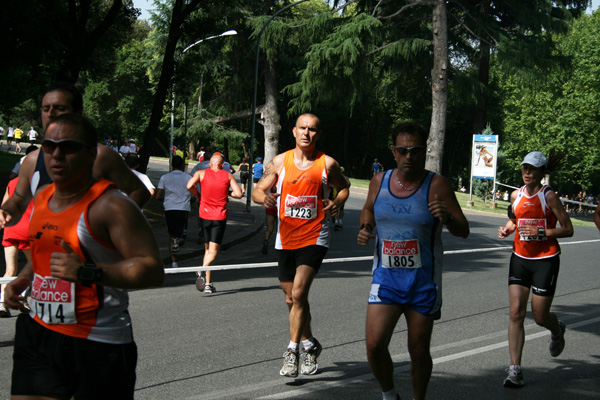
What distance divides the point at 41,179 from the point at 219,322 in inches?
159

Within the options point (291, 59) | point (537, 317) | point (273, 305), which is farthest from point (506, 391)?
point (291, 59)

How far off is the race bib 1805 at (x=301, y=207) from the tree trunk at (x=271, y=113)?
3959cm

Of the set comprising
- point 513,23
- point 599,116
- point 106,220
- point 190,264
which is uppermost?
point 513,23

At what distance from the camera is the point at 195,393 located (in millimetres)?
5285

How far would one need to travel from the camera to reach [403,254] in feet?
14.9

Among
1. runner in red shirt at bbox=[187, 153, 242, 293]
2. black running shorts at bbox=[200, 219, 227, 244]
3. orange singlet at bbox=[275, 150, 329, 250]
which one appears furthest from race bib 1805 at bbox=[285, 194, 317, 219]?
black running shorts at bbox=[200, 219, 227, 244]

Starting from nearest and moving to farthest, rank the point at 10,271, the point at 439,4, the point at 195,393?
1. the point at 195,393
2. the point at 10,271
3. the point at 439,4

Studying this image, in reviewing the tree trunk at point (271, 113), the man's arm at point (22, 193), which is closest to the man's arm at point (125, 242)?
the man's arm at point (22, 193)

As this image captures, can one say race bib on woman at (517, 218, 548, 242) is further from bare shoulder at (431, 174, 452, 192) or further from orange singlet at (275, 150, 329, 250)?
bare shoulder at (431, 174, 452, 192)

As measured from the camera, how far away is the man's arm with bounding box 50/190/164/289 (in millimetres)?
2855

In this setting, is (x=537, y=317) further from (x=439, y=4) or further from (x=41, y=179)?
(x=439, y=4)

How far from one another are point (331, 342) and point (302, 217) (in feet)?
5.08

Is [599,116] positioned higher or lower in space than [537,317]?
higher

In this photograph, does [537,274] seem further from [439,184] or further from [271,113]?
[271,113]
